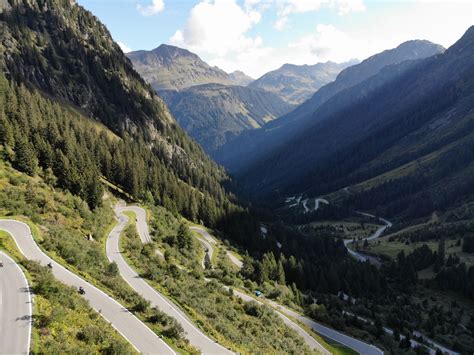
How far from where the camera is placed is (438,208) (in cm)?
19312

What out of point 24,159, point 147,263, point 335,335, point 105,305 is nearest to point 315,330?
point 335,335

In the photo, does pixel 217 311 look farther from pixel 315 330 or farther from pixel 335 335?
pixel 335 335

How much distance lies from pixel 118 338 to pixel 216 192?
146706 millimetres

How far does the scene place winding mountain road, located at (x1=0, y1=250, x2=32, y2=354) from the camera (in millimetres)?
20078

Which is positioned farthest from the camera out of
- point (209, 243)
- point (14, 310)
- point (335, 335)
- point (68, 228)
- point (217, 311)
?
point (209, 243)

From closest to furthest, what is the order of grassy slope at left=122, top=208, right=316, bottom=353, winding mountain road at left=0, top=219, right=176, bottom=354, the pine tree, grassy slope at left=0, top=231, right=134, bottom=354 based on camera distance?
grassy slope at left=0, top=231, right=134, bottom=354, winding mountain road at left=0, top=219, right=176, bottom=354, grassy slope at left=122, top=208, right=316, bottom=353, the pine tree

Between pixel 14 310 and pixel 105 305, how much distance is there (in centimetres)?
711

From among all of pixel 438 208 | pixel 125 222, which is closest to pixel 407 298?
pixel 125 222

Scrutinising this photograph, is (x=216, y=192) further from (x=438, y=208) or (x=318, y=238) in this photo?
(x=438, y=208)

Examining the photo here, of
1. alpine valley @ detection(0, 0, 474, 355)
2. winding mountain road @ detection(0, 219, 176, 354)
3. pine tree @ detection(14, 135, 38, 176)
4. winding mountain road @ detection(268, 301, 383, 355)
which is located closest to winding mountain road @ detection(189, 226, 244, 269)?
alpine valley @ detection(0, 0, 474, 355)

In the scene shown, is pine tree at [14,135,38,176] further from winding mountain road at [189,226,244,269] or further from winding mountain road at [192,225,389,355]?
winding mountain road at [192,225,389,355]

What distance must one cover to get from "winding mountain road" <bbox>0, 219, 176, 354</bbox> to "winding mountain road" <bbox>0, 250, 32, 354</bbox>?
2.84 m

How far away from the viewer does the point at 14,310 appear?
23.1 meters

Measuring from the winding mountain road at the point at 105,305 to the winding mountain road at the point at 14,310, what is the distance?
9.30 feet
